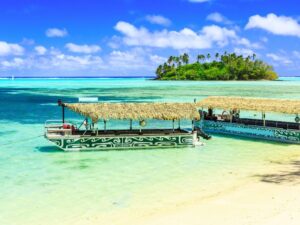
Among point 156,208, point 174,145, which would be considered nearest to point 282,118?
point 174,145

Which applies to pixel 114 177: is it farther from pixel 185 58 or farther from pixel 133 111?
pixel 185 58

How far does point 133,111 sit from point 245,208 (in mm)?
9909

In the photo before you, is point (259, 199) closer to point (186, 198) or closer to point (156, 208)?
point (186, 198)

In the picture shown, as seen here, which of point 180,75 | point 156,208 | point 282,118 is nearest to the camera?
point 156,208

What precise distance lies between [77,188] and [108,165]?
3.57 m

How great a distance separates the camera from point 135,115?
20.9 metres

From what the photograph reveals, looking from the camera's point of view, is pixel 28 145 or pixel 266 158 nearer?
pixel 266 158

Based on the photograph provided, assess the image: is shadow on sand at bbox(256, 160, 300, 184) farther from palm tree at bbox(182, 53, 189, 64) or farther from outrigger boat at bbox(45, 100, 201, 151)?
palm tree at bbox(182, 53, 189, 64)

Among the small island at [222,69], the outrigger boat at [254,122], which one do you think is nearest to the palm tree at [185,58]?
the small island at [222,69]

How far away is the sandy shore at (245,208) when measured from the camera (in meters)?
11.1

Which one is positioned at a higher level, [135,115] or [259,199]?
[135,115]

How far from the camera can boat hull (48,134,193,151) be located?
20219 mm

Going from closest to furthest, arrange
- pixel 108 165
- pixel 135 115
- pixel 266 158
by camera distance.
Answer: pixel 108 165
pixel 266 158
pixel 135 115

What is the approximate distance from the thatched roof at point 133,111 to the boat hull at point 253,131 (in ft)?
15.2
